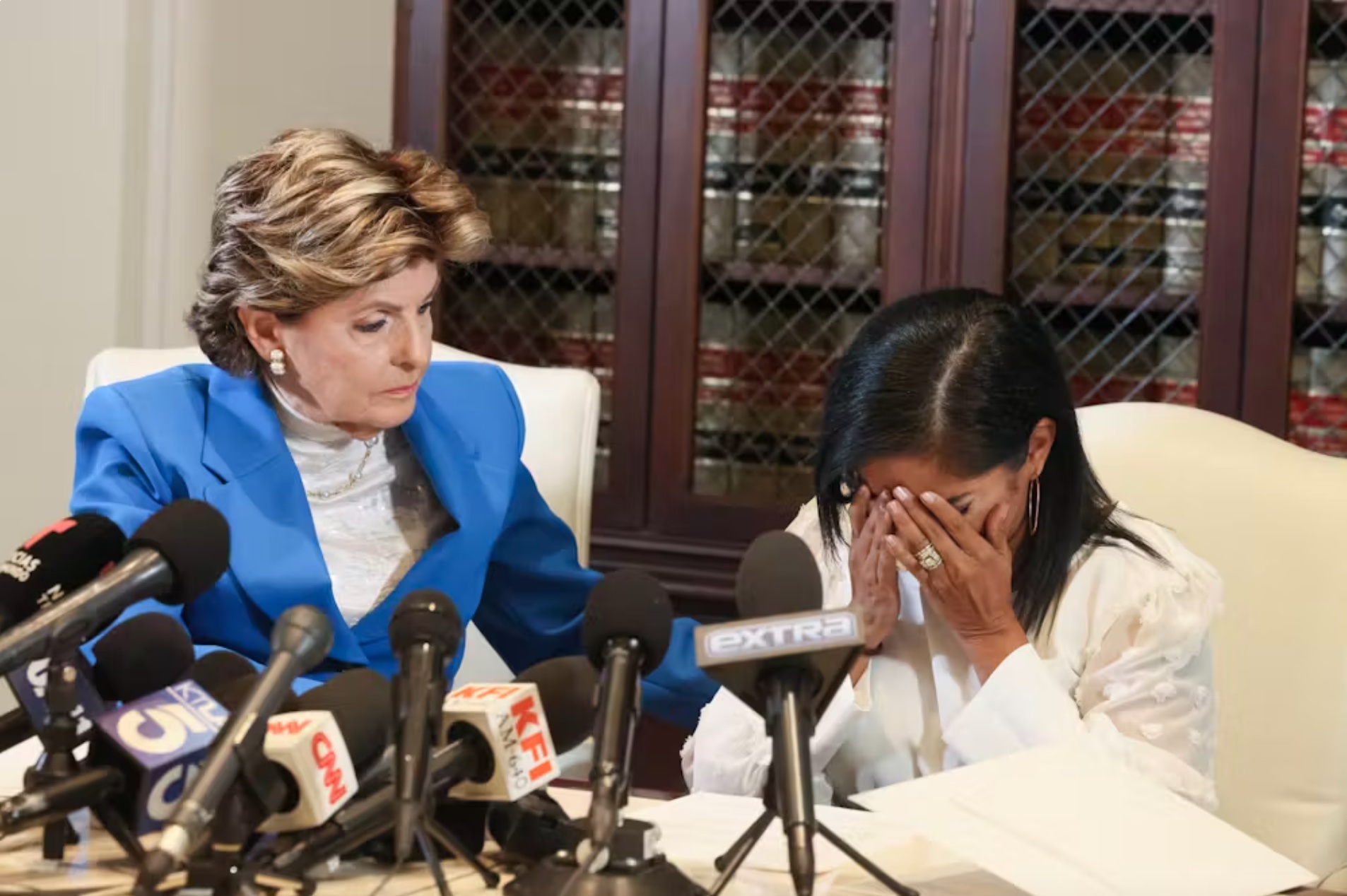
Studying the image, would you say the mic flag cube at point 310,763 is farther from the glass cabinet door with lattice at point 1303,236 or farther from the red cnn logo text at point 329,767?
the glass cabinet door with lattice at point 1303,236

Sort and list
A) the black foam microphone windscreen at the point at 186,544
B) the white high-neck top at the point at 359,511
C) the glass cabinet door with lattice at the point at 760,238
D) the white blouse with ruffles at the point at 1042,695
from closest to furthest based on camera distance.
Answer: the black foam microphone windscreen at the point at 186,544, the white blouse with ruffles at the point at 1042,695, the white high-neck top at the point at 359,511, the glass cabinet door with lattice at the point at 760,238

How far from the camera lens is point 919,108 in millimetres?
2900

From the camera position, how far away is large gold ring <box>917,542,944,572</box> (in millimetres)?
1661

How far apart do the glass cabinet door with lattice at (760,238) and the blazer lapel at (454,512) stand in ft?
3.84

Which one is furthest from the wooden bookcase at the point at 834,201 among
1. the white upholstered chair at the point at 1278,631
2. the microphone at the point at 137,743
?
the microphone at the point at 137,743

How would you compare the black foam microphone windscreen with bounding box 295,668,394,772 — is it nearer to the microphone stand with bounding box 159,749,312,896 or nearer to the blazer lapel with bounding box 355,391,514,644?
the microphone stand with bounding box 159,749,312,896

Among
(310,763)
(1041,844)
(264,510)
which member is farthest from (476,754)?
(264,510)

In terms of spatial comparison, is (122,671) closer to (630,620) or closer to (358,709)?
(358,709)

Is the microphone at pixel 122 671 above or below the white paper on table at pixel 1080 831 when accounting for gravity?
above

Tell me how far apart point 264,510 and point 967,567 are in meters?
0.68

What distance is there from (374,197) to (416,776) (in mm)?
832

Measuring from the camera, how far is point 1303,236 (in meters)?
2.83

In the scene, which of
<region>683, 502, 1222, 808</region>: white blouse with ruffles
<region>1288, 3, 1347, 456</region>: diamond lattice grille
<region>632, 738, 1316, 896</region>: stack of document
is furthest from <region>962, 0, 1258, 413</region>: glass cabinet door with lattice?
<region>632, 738, 1316, 896</region>: stack of document

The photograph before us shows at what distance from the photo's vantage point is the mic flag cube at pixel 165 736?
1095mm
